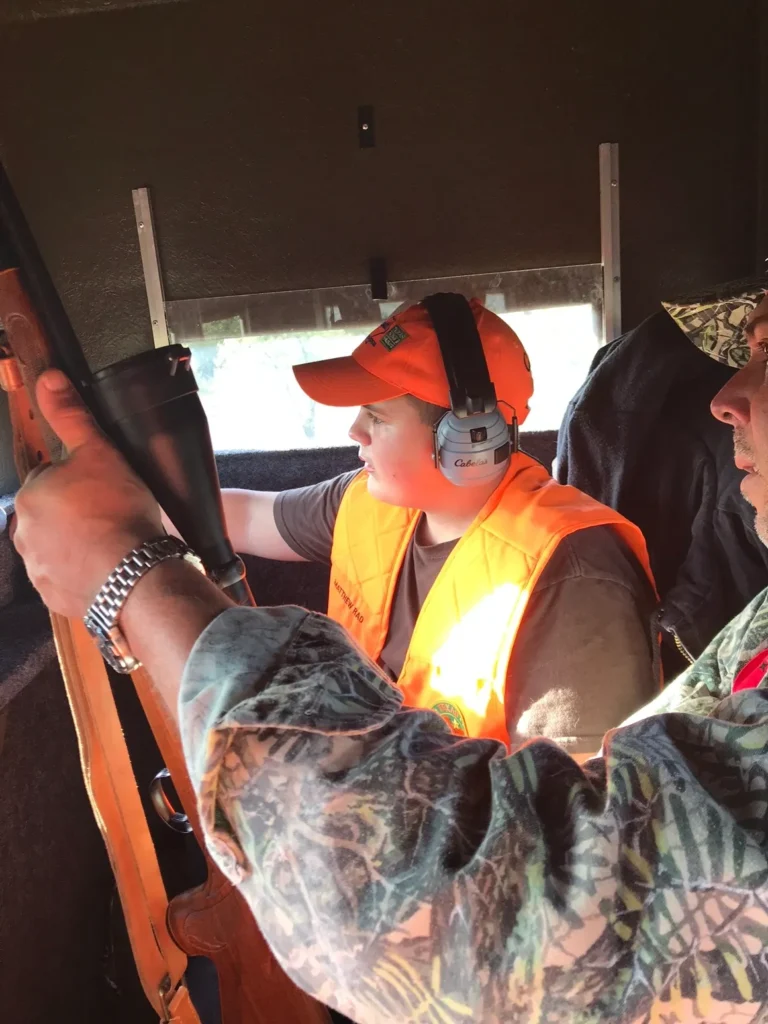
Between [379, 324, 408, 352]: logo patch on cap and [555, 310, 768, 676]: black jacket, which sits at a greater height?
[379, 324, 408, 352]: logo patch on cap

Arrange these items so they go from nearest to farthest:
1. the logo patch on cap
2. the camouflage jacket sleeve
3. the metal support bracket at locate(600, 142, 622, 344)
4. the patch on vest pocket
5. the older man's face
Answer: the camouflage jacket sleeve, the older man's face, the patch on vest pocket, the logo patch on cap, the metal support bracket at locate(600, 142, 622, 344)

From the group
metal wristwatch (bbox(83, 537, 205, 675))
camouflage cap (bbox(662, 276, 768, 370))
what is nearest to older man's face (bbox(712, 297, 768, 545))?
camouflage cap (bbox(662, 276, 768, 370))

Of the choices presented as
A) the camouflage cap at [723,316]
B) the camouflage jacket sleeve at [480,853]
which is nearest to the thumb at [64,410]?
the camouflage jacket sleeve at [480,853]

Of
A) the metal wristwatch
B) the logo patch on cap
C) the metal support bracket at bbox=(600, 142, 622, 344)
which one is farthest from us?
the metal support bracket at bbox=(600, 142, 622, 344)

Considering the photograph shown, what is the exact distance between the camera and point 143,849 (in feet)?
2.76

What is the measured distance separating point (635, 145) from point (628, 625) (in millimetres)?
1154

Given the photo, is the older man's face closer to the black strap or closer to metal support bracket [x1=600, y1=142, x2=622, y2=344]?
the black strap

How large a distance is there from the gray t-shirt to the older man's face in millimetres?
315

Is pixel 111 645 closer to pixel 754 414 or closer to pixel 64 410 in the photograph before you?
pixel 64 410

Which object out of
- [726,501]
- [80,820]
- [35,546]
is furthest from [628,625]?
[80,820]

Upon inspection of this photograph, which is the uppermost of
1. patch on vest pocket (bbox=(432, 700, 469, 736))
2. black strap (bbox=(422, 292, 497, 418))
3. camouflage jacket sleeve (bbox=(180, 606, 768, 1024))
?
black strap (bbox=(422, 292, 497, 418))

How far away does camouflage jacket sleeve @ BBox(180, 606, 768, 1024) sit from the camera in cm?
42

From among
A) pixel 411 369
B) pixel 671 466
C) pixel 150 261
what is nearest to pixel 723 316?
pixel 671 466

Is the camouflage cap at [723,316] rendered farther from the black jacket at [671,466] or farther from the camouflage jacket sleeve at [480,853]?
the camouflage jacket sleeve at [480,853]
